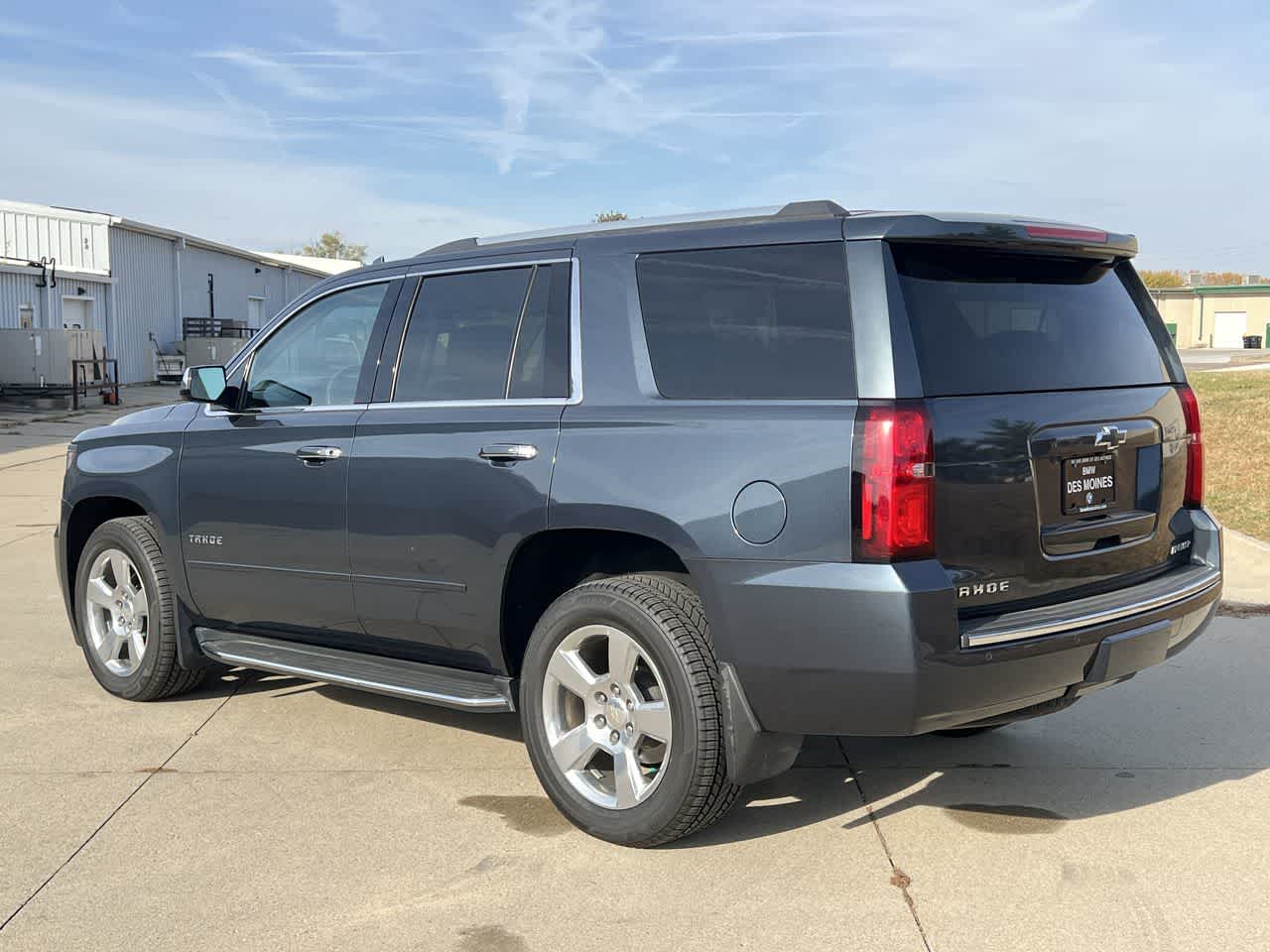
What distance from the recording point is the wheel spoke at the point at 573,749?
4.18 metres

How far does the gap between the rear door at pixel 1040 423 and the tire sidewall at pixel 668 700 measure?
0.88 m

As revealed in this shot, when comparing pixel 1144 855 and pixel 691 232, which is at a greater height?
pixel 691 232

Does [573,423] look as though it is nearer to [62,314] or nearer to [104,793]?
[104,793]

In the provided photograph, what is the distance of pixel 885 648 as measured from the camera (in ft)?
11.4

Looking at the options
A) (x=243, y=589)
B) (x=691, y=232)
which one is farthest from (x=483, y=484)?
(x=243, y=589)

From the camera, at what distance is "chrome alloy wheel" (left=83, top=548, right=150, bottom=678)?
19.1 ft

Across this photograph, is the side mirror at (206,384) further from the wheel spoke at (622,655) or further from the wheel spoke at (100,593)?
the wheel spoke at (622,655)

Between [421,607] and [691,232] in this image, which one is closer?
[691,232]

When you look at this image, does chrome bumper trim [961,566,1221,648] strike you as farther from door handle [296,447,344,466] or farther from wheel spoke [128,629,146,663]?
wheel spoke [128,629,146,663]

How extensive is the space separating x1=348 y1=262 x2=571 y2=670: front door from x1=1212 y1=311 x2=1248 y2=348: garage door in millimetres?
87926

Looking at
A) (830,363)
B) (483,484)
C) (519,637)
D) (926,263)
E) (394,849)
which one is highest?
(926,263)

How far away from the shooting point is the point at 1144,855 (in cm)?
402

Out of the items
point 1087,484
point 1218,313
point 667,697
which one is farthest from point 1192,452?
point 1218,313

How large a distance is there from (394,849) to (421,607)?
90 cm
